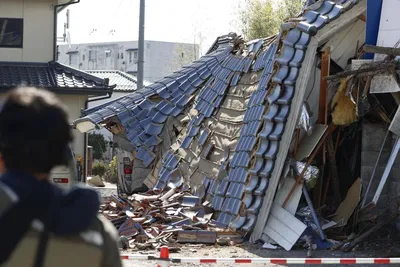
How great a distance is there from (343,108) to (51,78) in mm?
13053

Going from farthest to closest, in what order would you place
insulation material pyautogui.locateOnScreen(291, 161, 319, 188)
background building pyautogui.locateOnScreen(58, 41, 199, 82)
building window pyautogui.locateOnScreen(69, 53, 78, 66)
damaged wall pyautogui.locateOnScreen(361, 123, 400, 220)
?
building window pyautogui.locateOnScreen(69, 53, 78, 66) < background building pyautogui.locateOnScreen(58, 41, 199, 82) < damaged wall pyautogui.locateOnScreen(361, 123, 400, 220) < insulation material pyautogui.locateOnScreen(291, 161, 319, 188)

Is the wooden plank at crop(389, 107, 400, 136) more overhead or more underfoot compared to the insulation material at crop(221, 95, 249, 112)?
more overhead

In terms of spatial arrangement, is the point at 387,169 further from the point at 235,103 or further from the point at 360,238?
the point at 235,103

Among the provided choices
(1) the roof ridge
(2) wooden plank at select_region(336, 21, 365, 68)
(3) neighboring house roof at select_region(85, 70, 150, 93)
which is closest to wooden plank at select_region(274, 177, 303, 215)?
(2) wooden plank at select_region(336, 21, 365, 68)

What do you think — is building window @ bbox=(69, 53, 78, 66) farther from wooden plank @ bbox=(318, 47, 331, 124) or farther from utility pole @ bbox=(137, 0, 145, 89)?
wooden plank @ bbox=(318, 47, 331, 124)

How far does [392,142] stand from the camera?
43.0ft

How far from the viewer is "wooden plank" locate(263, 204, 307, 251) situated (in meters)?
12.3

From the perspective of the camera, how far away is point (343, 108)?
506 inches

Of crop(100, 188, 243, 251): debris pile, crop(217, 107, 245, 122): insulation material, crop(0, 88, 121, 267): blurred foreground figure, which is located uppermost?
crop(0, 88, 121, 267): blurred foreground figure

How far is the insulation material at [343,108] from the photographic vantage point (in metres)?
12.7

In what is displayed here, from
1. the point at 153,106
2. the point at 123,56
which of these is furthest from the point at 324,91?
the point at 123,56

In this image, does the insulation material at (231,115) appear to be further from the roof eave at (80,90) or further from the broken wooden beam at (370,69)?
the roof eave at (80,90)

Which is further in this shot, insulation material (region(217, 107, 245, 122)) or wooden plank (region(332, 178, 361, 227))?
insulation material (region(217, 107, 245, 122))

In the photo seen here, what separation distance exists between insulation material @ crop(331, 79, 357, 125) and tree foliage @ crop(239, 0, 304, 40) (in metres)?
25.3
